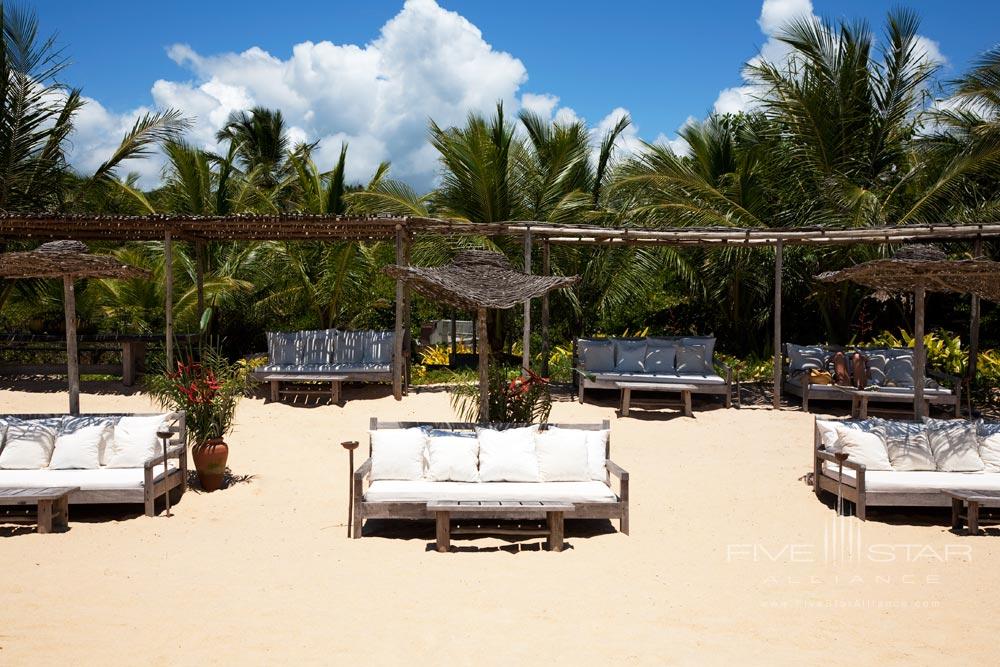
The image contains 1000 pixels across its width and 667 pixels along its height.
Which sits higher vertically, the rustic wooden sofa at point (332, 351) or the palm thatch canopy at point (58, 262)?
the palm thatch canopy at point (58, 262)

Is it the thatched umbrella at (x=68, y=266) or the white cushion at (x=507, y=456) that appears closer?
the white cushion at (x=507, y=456)

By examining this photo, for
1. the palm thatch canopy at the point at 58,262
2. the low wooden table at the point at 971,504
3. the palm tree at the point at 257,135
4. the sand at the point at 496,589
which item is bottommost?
the sand at the point at 496,589

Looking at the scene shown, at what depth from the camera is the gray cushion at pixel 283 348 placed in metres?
12.1

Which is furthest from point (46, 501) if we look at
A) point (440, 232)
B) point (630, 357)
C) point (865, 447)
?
point (630, 357)

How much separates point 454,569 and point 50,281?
12437 mm

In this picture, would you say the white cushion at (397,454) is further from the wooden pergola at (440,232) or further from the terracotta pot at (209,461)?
the wooden pergola at (440,232)

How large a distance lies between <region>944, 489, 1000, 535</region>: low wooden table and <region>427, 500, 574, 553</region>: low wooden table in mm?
2965

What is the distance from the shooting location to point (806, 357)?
39.1 feet

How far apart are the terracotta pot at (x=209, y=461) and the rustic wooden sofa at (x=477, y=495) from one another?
61.9 inches

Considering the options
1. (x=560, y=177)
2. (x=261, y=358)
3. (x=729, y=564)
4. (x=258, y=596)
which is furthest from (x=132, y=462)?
(x=560, y=177)

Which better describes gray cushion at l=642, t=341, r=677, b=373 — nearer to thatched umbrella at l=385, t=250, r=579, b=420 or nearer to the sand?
the sand

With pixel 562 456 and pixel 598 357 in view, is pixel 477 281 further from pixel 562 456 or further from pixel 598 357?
pixel 598 357

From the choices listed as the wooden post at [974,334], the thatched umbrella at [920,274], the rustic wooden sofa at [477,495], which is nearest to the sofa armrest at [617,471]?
the rustic wooden sofa at [477,495]

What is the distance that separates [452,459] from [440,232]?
6.45 metres
